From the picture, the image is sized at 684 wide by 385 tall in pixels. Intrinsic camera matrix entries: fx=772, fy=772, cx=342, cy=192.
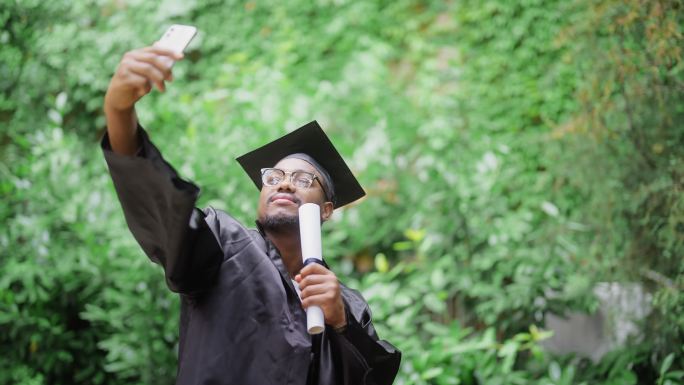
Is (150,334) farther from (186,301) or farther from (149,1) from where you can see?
(149,1)

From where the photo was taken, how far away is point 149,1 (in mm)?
6270

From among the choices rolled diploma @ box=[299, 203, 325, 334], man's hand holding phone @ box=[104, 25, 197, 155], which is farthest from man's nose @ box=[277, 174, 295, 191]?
man's hand holding phone @ box=[104, 25, 197, 155]

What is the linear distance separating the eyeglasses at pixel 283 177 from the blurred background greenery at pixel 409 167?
1783 millimetres

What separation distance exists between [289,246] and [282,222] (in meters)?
0.10

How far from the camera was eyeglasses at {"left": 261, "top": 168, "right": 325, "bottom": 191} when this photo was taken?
241cm

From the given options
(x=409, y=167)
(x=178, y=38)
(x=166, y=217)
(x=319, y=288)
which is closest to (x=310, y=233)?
(x=319, y=288)

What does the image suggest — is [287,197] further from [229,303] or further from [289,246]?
[229,303]

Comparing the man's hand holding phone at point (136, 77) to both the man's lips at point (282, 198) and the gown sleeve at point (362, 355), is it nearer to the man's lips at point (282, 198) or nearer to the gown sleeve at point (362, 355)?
the man's lips at point (282, 198)

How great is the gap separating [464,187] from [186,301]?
280 centimetres

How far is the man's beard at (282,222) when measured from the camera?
2.29 metres

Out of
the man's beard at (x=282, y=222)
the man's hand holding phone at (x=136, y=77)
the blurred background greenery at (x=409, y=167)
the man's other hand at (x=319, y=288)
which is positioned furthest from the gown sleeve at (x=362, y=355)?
the blurred background greenery at (x=409, y=167)

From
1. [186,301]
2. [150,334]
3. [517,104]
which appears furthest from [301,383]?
[517,104]

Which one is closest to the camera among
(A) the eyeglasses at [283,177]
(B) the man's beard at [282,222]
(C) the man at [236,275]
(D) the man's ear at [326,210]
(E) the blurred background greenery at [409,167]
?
(C) the man at [236,275]

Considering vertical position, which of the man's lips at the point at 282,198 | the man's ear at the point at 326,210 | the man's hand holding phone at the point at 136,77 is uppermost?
the man's hand holding phone at the point at 136,77
